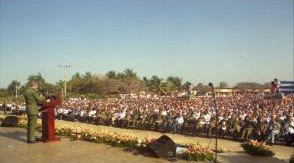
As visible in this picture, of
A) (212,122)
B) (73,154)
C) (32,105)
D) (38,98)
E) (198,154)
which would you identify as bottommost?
(73,154)

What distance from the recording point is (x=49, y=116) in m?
11.0

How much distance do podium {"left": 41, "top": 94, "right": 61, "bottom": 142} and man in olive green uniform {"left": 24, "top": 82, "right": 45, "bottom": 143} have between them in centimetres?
20

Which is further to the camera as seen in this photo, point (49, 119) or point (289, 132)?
point (289, 132)

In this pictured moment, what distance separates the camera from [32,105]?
430 inches

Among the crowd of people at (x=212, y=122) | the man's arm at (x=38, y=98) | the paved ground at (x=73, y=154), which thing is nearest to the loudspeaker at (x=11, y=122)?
the paved ground at (x=73, y=154)

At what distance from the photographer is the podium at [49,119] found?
1091 centimetres

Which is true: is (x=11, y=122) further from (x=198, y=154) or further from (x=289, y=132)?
(x=289, y=132)

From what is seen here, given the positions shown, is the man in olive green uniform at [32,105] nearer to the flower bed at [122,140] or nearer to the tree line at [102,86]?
the flower bed at [122,140]

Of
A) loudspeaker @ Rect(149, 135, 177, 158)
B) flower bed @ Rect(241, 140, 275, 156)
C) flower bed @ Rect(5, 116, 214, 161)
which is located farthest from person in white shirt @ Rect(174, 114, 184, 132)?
loudspeaker @ Rect(149, 135, 177, 158)

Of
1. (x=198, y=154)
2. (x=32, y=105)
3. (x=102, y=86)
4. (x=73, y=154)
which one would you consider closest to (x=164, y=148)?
(x=198, y=154)

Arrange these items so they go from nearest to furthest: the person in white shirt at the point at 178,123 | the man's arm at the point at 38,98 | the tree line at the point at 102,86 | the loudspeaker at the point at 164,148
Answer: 1. the loudspeaker at the point at 164,148
2. the man's arm at the point at 38,98
3. the person in white shirt at the point at 178,123
4. the tree line at the point at 102,86

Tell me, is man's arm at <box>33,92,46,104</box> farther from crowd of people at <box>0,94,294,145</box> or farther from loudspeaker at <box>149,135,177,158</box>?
crowd of people at <box>0,94,294,145</box>

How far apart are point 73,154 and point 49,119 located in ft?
6.67

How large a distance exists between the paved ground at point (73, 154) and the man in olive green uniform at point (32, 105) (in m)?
0.38
